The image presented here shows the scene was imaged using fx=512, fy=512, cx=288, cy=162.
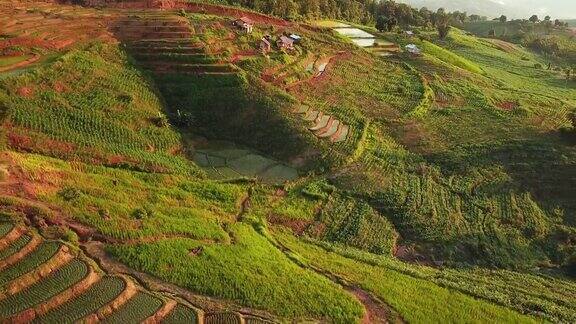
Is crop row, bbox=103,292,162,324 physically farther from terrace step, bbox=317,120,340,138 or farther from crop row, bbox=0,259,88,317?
terrace step, bbox=317,120,340,138

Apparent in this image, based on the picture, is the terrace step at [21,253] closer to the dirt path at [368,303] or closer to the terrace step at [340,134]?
the dirt path at [368,303]

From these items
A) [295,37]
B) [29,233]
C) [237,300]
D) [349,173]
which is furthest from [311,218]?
[295,37]

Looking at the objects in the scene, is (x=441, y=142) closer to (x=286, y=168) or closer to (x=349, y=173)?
(x=349, y=173)

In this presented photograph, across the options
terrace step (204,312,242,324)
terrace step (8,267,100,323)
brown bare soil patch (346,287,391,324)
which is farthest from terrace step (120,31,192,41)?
terrace step (204,312,242,324)

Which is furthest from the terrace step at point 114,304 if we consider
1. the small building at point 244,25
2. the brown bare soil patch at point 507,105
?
the brown bare soil patch at point 507,105

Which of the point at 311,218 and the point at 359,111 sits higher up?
the point at 359,111

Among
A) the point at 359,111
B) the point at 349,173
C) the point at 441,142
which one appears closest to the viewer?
the point at 349,173

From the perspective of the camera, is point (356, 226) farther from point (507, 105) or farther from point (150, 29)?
point (507, 105)
